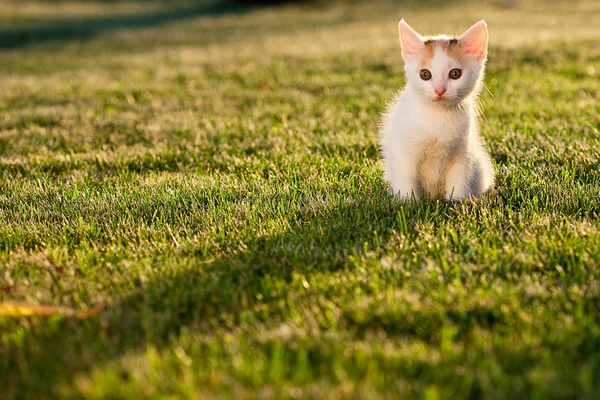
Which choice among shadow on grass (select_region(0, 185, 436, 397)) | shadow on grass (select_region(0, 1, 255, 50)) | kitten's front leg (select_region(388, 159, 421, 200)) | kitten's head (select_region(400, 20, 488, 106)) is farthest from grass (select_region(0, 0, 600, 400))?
shadow on grass (select_region(0, 1, 255, 50))

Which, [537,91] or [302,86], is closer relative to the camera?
[537,91]

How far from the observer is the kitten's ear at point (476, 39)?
4.16 meters

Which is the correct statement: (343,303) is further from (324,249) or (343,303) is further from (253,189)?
(253,189)

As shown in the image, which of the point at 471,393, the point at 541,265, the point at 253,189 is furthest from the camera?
the point at 253,189

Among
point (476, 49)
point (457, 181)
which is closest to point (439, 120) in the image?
point (457, 181)

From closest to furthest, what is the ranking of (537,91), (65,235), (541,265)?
(541,265)
(65,235)
(537,91)

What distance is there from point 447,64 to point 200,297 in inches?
85.0

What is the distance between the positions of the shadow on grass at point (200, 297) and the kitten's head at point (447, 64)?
0.74 metres

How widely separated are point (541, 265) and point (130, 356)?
79.2 inches

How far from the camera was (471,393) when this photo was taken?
2332mm

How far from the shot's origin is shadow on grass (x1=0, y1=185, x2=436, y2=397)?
263 cm

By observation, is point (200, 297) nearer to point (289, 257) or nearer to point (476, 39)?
point (289, 257)

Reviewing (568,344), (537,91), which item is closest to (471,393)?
(568,344)

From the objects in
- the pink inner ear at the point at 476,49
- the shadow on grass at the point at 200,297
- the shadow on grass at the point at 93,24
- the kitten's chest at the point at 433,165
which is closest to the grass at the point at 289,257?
the shadow on grass at the point at 200,297
